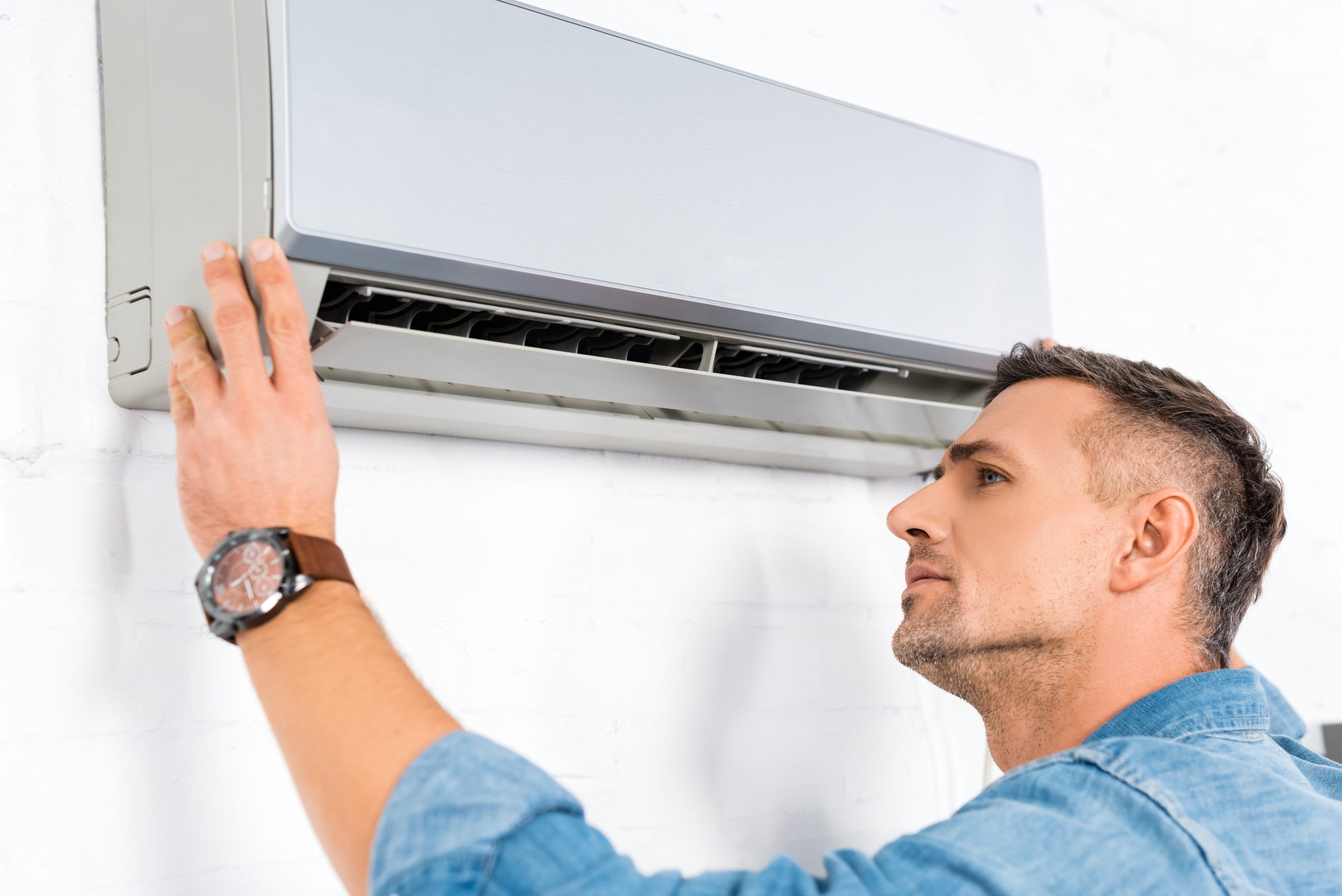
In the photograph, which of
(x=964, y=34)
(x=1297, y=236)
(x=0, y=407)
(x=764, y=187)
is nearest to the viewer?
(x=0, y=407)

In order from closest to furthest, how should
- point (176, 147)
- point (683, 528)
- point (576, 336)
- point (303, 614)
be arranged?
point (303, 614), point (176, 147), point (576, 336), point (683, 528)

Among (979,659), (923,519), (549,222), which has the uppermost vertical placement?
(549,222)

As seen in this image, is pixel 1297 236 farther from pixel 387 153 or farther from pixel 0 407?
pixel 0 407

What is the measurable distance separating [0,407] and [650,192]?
0.57 metres

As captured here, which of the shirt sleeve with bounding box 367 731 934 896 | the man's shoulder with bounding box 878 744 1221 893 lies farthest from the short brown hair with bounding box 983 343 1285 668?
the shirt sleeve with bounding box 367 731 934 896

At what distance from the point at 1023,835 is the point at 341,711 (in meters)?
0.44

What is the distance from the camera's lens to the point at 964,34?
1586mm

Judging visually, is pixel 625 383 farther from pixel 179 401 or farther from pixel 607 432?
pixel 179 401

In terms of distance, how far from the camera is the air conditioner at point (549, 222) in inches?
30.6

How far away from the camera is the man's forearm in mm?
632

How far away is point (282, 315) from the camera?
0.75m

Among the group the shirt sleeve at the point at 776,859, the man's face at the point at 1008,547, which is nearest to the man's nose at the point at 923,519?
the man's face at the point at 1008,547

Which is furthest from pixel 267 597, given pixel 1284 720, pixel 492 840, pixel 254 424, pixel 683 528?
pixel 1284 720

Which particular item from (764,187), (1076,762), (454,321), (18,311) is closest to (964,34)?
(764,187)
